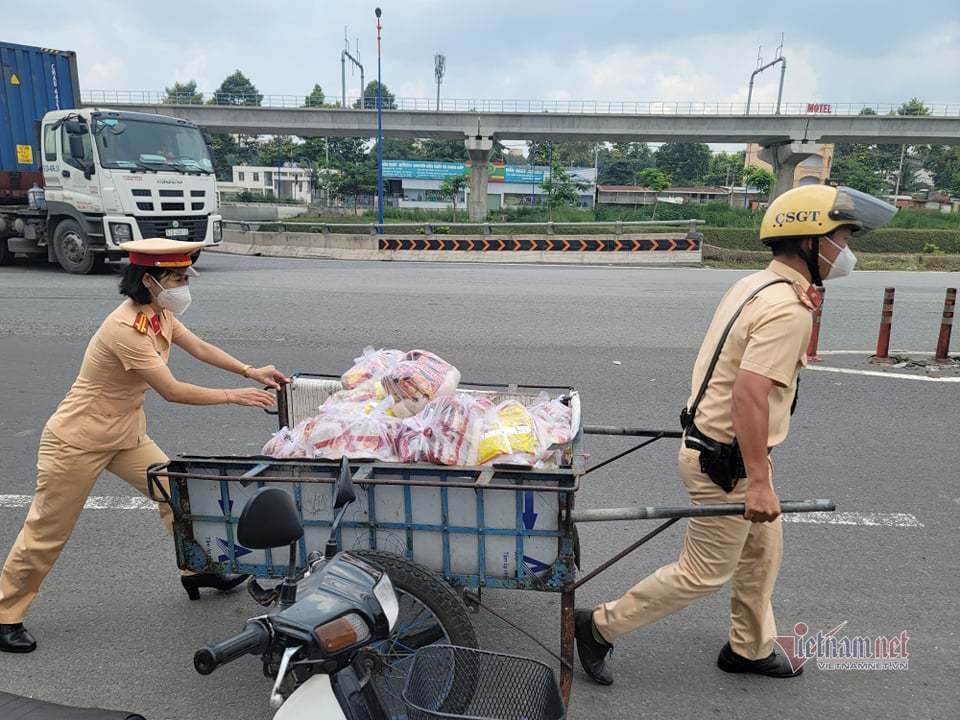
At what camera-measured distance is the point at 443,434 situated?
2.80 m

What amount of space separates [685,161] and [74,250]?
3687 inches

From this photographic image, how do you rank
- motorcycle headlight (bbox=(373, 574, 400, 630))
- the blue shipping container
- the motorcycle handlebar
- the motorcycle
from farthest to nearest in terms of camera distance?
the blue shipping container, motorcycle headlight (bbox=(373, 574, 400, 630)), the motorcycle, the motorcycle handlebar

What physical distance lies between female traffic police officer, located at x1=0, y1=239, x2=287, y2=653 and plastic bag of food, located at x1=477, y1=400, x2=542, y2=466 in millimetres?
1038

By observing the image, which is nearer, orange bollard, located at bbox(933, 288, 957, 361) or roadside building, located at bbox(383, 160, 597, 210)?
orange bollard, located at bbox(933, 288, 957, 361)

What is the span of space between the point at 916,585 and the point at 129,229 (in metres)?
13.8

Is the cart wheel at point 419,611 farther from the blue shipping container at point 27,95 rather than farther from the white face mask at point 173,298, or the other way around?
the blue shipping container at point 27,95

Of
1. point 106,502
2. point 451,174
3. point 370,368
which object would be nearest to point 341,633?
point 370,368

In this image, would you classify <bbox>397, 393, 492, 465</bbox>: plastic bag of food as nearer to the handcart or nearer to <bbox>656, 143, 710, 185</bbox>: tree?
the handcart

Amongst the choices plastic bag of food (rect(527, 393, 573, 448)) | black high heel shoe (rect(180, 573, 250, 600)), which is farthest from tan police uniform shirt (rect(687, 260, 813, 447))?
black high heel shoe (rect(180, 573, 250, 600))

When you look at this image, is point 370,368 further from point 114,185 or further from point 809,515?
point 114,185

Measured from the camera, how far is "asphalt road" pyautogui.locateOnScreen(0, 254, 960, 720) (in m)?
2.98

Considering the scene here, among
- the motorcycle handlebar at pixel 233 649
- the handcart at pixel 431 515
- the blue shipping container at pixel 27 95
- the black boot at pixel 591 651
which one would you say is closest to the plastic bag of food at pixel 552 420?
the handcart at pixel 431 515

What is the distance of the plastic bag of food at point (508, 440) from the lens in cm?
278

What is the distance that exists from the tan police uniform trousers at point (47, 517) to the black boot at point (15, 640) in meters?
0.03
